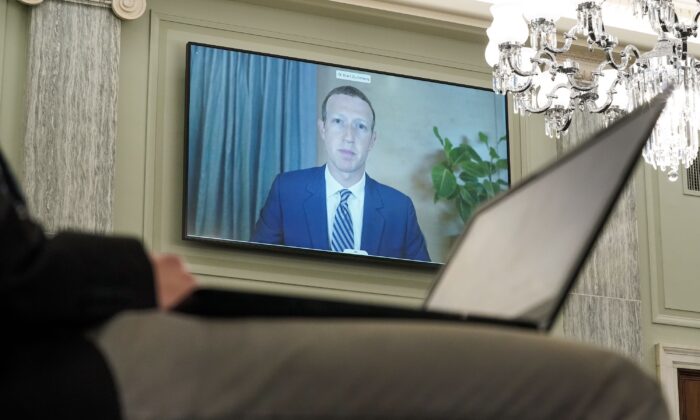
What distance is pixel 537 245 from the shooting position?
1422 millimetres

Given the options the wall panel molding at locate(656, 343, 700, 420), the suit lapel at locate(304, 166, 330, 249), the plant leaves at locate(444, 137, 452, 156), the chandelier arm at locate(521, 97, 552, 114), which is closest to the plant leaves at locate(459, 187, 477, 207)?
the plant leaves at locate(444, 137, 452, 156)

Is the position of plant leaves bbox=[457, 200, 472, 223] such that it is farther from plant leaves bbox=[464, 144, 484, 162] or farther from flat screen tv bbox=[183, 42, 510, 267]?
plant leaves bbox=[464, 144, 484, 162]

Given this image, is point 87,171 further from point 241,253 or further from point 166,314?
point 166,314

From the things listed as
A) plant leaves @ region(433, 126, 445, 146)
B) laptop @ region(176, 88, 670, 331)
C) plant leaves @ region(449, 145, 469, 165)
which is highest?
plant leaves @ region(433, 126, 445, 146)

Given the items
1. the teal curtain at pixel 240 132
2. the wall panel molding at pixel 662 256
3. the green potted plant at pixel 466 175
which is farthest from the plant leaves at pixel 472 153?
the wall panel molding at pixel 662 256

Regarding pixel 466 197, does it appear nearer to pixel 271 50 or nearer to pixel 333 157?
pixel 333 157

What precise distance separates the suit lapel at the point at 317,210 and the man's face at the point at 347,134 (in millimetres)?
108

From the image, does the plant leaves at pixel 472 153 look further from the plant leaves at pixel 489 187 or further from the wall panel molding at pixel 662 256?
the wall panel molding at pixel 662 256

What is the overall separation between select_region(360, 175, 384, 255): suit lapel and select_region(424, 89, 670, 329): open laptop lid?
16.0 ft

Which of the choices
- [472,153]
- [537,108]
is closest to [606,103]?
[537,108]

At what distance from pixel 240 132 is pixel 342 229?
30.6 inches

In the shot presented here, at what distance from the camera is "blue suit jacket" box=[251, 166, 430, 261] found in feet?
20.9

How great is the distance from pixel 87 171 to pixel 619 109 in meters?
2.68

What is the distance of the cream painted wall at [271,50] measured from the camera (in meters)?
6.14
